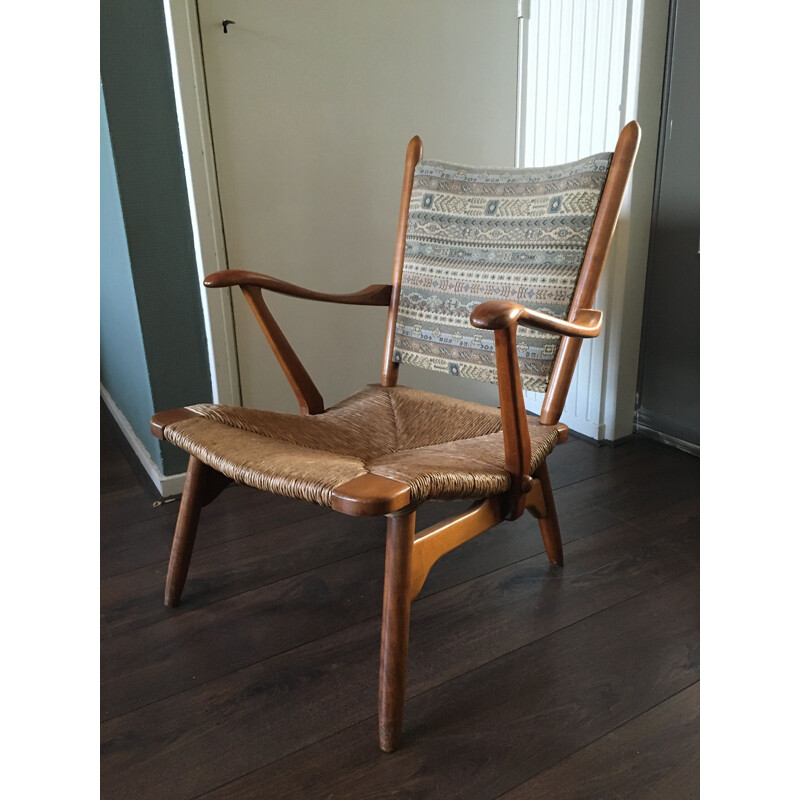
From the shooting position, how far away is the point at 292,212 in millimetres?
1652

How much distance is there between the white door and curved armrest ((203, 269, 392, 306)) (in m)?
0.42

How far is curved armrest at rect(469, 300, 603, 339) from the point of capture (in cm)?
82

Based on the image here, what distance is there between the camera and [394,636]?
89 centimetres

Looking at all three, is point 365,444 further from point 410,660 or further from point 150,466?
point 150,466

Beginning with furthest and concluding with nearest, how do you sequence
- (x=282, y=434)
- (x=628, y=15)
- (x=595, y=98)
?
(x=595, y=98) → (x=628, y=15) → (x=282, y=434)

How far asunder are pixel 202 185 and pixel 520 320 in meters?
0.95

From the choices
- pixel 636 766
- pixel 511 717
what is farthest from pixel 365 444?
pixel 636 766

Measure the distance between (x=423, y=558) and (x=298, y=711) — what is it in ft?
0.98

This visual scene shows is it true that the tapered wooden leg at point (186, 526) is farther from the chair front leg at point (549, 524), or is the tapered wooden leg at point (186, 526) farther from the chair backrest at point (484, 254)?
the chair front leg at point (549, 524)

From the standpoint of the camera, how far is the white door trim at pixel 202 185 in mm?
1400

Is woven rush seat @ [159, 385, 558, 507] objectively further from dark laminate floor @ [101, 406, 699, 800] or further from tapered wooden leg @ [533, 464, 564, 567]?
dark laminate floor @ [101, 406, 699, 800]

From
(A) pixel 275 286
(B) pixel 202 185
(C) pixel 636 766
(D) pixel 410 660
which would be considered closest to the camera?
(C) pixel 636 766

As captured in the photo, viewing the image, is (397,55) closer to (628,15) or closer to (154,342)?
(628,15)
